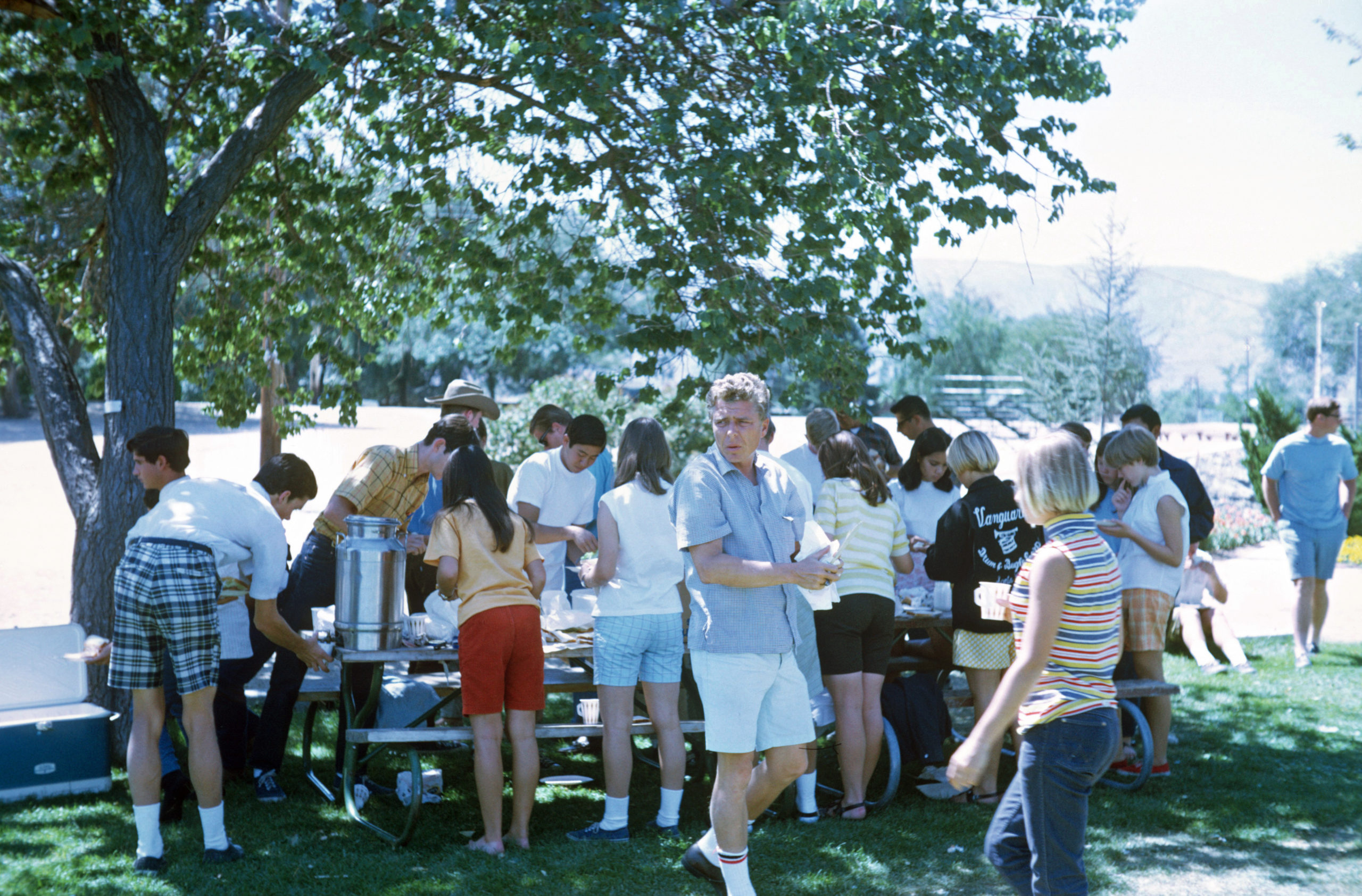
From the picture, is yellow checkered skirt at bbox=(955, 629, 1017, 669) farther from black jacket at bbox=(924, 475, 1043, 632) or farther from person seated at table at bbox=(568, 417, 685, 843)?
person seated at table at bbox=(568, 417, 685, 843)

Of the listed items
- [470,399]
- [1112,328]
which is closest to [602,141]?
[470,399]

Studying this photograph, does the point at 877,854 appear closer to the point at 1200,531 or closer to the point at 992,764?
the point at 992,764

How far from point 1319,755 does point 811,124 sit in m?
4.48

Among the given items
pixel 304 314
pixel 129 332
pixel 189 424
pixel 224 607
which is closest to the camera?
pixel 224 607

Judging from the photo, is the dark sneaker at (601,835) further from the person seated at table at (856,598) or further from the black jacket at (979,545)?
the black jacket at (979,545)

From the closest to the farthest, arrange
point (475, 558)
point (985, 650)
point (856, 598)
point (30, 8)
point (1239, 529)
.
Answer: point (475, 558) < point (856, 598) < point (985, 650) < point (30, 8) < point (1239, 529)

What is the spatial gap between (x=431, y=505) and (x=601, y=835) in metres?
2.32

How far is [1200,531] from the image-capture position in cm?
634

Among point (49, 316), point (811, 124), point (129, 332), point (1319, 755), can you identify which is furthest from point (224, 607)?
point (1319, 755)

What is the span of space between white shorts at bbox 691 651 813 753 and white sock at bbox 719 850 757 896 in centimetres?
36

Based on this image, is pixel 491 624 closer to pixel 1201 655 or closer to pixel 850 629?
pixel 850 629

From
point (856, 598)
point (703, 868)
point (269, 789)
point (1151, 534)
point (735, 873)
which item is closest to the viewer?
point (735, 873)

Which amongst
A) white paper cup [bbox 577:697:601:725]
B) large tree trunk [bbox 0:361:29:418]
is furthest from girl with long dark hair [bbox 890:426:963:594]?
large tree trunk [bbox 0:361:29:418]

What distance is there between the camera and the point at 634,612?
4695 mm
